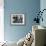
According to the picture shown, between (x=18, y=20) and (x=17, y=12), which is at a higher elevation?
(x=17, y=12)

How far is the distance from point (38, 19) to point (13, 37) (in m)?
1.27

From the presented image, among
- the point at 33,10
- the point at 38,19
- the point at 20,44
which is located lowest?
the point at 20,44

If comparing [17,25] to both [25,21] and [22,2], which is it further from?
[22,2]

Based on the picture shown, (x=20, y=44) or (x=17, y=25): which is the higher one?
(x=17, y=25)

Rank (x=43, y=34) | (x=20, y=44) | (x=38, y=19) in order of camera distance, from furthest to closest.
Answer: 1. (x=38, y=19)
2. (x=20, y=44)
3. (x=43, y=34)

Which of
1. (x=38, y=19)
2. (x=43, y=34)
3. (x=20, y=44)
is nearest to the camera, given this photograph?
(x=43, y=34)

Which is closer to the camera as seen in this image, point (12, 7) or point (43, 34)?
point (43, 34)

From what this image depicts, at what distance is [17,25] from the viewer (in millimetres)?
5672

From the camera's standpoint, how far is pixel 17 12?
18.5 ft

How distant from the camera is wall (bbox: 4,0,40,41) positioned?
5637 mm

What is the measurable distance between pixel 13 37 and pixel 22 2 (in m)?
1.49

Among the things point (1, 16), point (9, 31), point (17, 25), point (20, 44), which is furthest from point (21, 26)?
point (20, 44)

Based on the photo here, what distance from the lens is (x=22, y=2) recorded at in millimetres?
5668

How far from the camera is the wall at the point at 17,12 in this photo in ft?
18.5
